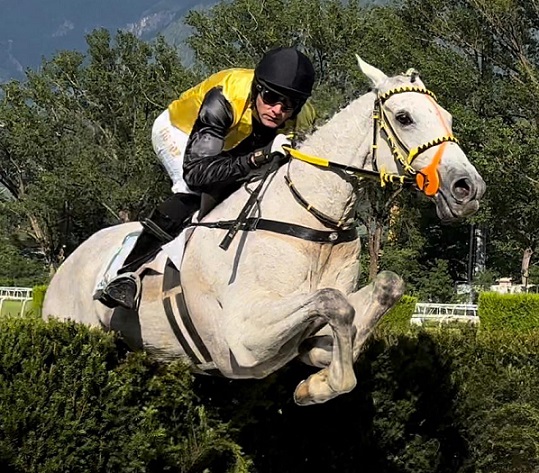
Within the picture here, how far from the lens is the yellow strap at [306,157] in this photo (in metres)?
4.33

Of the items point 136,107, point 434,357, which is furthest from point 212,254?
point 136,107

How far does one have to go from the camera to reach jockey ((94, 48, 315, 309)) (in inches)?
178

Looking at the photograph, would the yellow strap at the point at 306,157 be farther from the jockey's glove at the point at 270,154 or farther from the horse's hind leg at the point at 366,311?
the horse's hind leg at the point at 366,311

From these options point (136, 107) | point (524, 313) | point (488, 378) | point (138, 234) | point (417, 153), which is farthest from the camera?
point (136, 107)

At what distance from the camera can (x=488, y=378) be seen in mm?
6070

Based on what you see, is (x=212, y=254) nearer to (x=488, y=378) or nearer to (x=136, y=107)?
(x=488, y=378)

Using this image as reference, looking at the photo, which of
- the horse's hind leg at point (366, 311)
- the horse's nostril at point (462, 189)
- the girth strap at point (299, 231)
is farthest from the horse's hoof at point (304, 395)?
the horse's nostril at point (462, 189)

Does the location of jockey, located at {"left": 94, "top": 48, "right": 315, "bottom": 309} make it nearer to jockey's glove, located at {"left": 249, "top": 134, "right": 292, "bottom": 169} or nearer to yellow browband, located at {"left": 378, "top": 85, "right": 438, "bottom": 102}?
jockey's glove, located at {"left": 249, "top": 134, "right": 292, "bottom": 169}

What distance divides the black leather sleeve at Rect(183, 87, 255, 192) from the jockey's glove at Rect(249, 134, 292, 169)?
0.12ft

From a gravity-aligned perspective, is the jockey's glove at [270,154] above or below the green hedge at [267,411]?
above

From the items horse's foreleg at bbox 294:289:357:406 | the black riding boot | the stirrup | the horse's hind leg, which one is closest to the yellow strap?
the horse's hind leg

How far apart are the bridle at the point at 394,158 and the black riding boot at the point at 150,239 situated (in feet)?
3.21

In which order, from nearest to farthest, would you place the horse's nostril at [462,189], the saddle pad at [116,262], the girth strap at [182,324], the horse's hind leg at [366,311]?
the horse's nostril at [462,189] → the horse's hind leg at [366,311] → the girth strap at [182,324] → the saddle pad at [116,262]

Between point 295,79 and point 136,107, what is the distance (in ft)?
134
